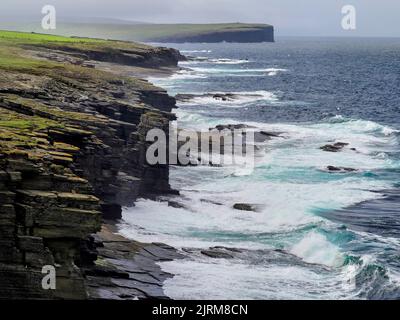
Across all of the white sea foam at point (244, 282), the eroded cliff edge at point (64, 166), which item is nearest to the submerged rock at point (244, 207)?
the eroded cliff edge at point (64, 166)

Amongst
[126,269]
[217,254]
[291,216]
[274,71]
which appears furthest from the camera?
[274,71]

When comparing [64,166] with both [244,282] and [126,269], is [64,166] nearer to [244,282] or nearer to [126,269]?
[126,269]

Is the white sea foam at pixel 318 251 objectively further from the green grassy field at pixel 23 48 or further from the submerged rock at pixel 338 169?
the green grassy field at pixel 23 48

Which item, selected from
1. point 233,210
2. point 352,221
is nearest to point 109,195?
point 233,210

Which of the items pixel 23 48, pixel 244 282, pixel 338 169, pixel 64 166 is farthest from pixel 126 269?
pixel 23 48

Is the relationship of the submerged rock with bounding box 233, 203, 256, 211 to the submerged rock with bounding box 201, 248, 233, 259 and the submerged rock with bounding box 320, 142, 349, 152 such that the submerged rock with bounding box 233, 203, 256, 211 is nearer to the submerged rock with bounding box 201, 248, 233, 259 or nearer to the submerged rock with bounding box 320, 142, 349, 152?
the submerged rock with bounding box 201, 248, 233, 259

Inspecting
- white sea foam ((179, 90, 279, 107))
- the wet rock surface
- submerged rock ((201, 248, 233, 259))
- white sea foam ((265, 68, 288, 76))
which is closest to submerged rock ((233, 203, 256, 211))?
submerged rock ((201, 248, 233, 259))

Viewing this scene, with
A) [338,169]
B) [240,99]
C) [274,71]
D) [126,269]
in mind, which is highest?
[274,71]

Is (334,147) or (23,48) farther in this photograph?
(23,48)
